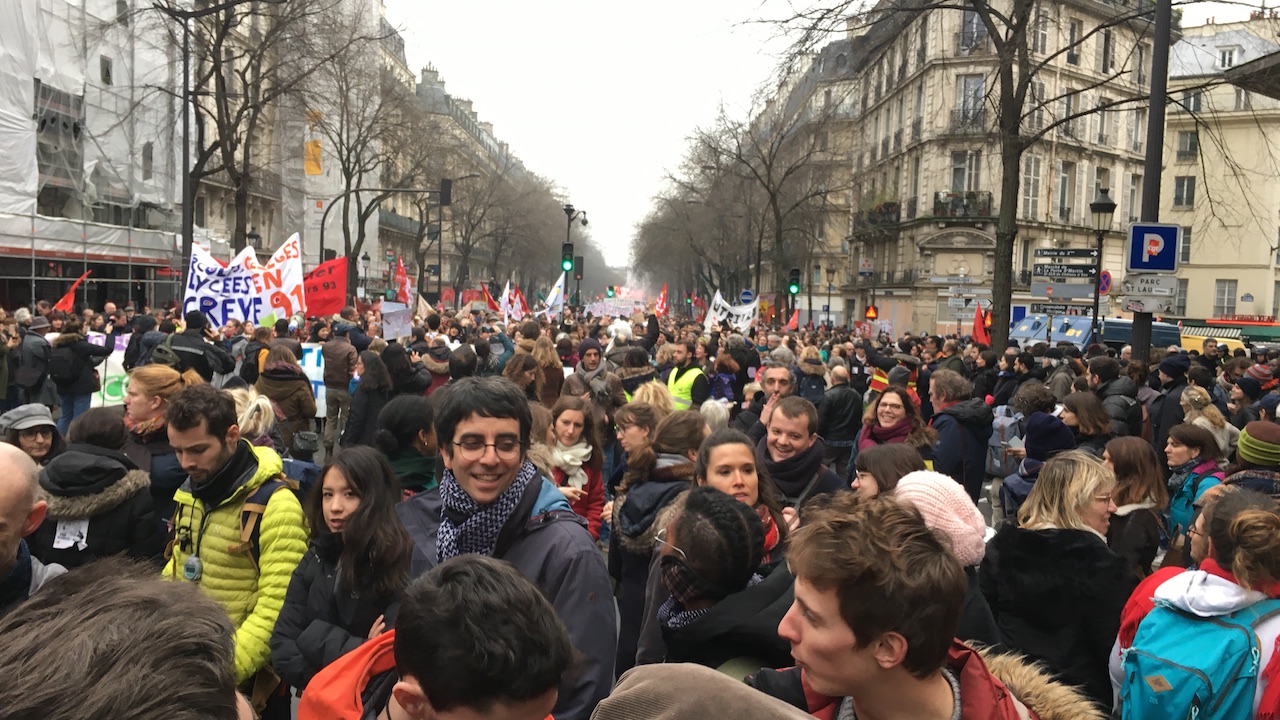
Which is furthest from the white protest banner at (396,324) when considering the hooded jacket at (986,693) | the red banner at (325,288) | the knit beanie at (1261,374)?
the hooded jacket at (986,693)

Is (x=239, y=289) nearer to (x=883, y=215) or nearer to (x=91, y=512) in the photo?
(x=91, y=512)

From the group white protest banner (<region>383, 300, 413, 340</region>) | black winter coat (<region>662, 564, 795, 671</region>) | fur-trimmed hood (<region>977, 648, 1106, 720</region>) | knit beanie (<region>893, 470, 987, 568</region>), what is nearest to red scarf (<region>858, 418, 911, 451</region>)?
knit beanie (<region>893, 470, 987, 568</region>)

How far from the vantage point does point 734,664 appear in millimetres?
2410

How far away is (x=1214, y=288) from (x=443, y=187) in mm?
47008

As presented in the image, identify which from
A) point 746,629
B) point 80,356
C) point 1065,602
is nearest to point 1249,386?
point 1065,602

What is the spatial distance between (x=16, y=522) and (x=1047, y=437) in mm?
5905

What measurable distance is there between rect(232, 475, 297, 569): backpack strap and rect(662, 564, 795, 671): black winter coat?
1.90 meters

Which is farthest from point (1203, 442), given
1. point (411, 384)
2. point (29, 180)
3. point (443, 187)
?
point (29, 180)

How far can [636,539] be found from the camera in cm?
385

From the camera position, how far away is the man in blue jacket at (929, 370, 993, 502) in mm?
6805

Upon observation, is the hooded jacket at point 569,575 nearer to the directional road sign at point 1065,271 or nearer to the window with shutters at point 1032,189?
the directional road sign at point 1065,271

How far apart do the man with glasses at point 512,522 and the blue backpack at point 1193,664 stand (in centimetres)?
166

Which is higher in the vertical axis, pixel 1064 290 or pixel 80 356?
pixel 1064 290

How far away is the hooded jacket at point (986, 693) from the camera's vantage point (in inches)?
76.7
